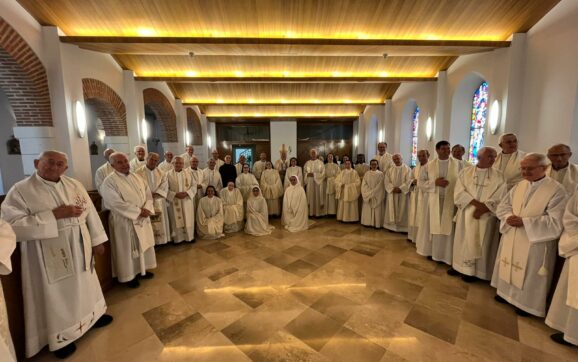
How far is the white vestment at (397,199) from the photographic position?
249 inches

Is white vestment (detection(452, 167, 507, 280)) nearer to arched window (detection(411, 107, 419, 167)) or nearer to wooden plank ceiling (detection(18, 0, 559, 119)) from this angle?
wooden plank ceiling (detection(18, 0, 559, 119))

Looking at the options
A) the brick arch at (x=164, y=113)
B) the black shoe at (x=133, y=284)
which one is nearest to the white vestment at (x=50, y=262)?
the black shoe at (x=133, y=284)

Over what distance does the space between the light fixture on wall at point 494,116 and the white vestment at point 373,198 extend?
252 cm

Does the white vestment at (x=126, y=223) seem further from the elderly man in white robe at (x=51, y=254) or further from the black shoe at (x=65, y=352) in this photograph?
the black shoe at (x=65, y=352)

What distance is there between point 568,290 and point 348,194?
15.6 ft

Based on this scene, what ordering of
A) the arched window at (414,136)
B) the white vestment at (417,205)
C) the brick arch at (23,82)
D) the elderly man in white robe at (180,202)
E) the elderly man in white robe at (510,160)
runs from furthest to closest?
the arched window at (414,136) < the elderly man in white robe at (180,202) < the white vestment at (417,205) < the brick arch at (23,82) < the elderly man in white robe at (510,160)

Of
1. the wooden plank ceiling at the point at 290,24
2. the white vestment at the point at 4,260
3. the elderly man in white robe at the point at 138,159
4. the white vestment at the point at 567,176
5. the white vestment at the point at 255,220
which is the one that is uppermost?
the wooden plank ceiling at the point at 290,24

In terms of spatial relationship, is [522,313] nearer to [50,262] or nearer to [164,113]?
[50,262]

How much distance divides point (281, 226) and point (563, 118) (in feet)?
19.6

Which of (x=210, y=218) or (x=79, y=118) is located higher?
(x=79, y=118)

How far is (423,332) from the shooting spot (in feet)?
9.58

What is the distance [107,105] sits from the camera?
22.6 feet

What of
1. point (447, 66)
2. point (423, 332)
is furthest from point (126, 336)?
point (447, 66)

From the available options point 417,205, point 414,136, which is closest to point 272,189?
point 417,205
